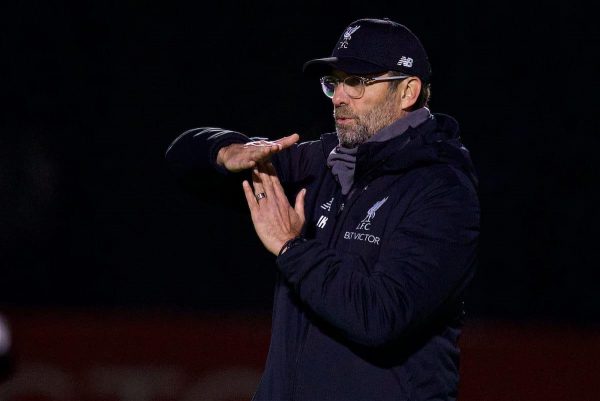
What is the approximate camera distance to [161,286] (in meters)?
6.17

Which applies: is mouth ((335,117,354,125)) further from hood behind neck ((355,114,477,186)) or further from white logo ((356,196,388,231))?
white logo ((356,196,388,231))

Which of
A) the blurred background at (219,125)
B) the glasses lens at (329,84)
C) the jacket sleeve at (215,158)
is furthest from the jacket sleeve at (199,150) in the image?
the blurred background at (219,125)

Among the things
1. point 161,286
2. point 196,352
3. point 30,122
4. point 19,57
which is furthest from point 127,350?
point 19,57

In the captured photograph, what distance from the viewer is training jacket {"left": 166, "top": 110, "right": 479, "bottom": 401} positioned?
2369 mm

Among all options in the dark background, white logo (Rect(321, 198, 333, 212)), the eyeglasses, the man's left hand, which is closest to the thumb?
the man's left hand

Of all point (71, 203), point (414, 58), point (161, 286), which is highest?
point (414, 58)

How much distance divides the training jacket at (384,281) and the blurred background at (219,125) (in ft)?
9.71

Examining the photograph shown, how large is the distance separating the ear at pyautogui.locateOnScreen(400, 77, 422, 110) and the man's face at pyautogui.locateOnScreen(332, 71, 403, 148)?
0.16ft

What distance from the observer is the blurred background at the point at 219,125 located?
19.5 feet

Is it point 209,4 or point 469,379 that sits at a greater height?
point 209,4

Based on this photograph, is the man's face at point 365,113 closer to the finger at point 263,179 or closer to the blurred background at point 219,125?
the finger at point 263,179

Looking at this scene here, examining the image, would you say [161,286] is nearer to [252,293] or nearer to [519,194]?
[252,293]

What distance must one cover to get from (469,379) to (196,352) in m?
1.28

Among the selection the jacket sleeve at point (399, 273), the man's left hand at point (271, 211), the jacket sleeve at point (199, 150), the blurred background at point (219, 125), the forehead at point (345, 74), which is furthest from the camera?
the blurred background at point (219, 125)
